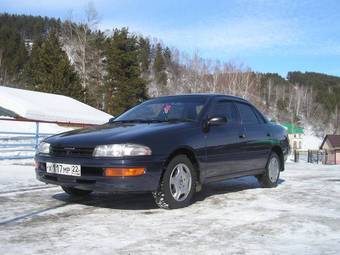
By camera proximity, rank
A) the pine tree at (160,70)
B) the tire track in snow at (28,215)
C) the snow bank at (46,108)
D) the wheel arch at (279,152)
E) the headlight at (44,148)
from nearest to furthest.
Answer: the tire track in snow at (28,215), the headlight at (44,148), the wheel arch at (279,152), the snow bank at (46,108), the pine tree at (160,70)

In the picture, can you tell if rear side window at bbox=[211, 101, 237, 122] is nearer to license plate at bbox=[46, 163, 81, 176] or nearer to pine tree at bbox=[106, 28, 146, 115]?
license plate at bbox=[46, 163, 81, 176]

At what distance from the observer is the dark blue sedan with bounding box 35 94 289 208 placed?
550cm

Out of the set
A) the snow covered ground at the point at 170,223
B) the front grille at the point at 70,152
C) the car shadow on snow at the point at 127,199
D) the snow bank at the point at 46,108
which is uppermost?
the snow bank at the point at 46,108

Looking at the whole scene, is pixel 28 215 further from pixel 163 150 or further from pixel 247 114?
pixel 247 114

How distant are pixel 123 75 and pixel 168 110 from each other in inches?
1790

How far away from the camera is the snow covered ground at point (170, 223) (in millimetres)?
4121

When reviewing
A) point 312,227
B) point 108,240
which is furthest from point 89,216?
point 312,227

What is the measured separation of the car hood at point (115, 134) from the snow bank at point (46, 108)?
28.7m

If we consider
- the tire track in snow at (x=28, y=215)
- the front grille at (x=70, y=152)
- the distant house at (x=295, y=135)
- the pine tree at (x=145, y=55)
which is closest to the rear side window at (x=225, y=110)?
the front grille at (x=70, y=152)

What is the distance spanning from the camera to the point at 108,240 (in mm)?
4312

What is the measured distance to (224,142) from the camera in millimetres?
6801

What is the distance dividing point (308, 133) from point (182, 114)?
116032mm

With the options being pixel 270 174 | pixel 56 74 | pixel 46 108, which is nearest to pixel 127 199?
pixel 270 174

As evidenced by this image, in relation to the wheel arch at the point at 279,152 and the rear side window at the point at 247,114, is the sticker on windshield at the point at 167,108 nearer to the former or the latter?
the rear side window at the point at 247,114
